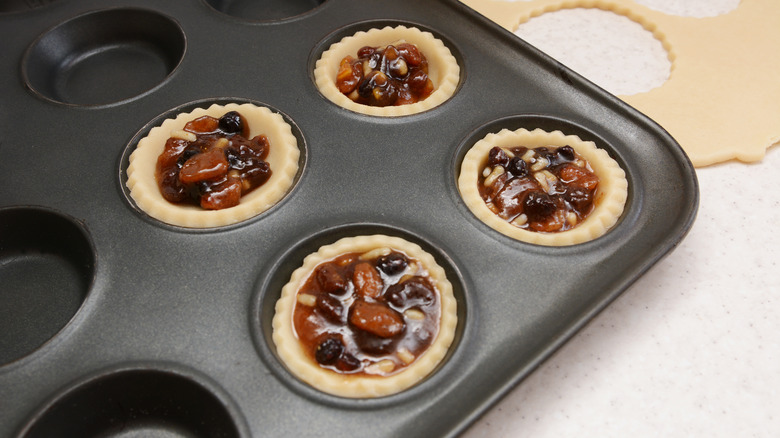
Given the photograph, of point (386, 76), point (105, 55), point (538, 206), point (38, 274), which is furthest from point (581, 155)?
point (105, 55)

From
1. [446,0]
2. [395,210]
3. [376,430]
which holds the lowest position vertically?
[376,430]

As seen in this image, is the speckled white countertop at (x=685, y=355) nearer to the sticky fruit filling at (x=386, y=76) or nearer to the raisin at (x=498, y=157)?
the raisin at (x=498, y=157)

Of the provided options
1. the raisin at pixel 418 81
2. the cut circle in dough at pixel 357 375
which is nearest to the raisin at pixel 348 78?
the raisin at pixel 418 81

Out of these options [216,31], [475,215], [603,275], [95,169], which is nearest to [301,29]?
[216,31]

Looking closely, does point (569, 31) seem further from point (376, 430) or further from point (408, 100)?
point (376, 430)

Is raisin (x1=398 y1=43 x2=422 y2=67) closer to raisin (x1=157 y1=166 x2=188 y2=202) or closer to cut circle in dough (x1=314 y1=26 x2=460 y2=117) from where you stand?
cut circle in dough (x1=314 y1=26 x2=460 y2=117)

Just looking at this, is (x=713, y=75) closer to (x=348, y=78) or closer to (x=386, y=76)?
(x=386, y=76)

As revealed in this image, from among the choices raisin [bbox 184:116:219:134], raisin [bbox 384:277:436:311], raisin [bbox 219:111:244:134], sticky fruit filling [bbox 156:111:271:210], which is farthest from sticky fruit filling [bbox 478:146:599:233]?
raisin [bbox 184:116:219:134]
